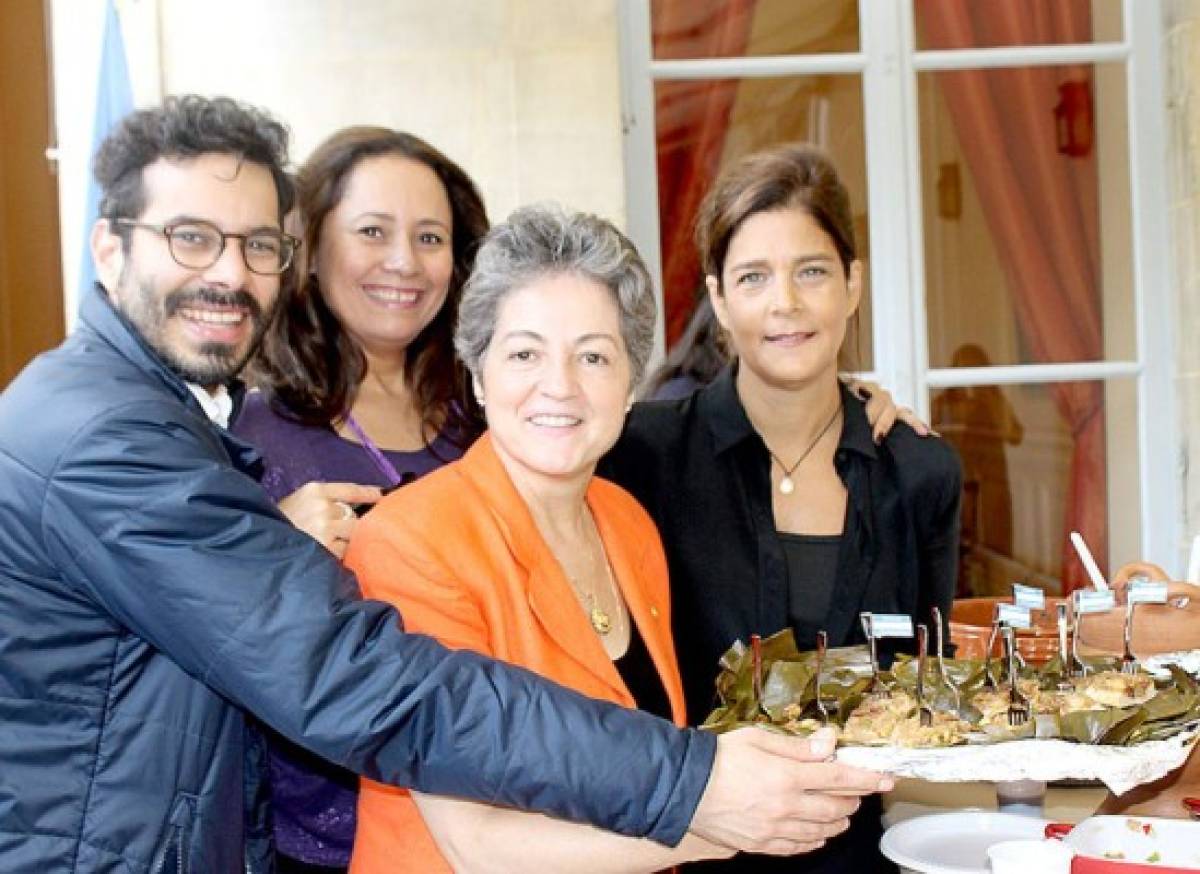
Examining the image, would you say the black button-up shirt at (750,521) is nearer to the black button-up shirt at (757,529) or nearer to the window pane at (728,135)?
the black button-up shirt at (757,529)

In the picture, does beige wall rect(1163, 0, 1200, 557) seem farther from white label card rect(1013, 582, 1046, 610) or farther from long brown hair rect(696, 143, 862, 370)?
white label card rect(1013, 582, 1046, 610)

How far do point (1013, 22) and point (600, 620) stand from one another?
7.81 feet

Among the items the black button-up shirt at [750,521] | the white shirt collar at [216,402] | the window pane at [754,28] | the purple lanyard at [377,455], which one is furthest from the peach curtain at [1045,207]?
the white shirt collar at [216,402]

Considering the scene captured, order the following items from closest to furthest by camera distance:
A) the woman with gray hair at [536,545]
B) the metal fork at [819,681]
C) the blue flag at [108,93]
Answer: the woman with gray hair at [536,545], the metal fork at [819,681], the blue flag at [108,93]

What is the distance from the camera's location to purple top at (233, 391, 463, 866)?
1868 mm

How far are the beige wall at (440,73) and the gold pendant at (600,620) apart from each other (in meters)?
1.44

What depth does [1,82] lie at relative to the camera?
420 centimetres

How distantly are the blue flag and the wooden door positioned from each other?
161 centimetres

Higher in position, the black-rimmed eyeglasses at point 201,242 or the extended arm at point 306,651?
the black-rimmed eyeglasses at point 201,242

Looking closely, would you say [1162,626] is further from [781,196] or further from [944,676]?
[781,196]

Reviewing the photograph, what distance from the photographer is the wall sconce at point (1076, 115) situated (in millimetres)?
3535

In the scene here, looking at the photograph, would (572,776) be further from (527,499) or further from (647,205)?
(647,205)

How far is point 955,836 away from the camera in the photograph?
1.72m

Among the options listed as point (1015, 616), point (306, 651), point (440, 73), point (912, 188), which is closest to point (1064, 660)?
point (1015, 616)
